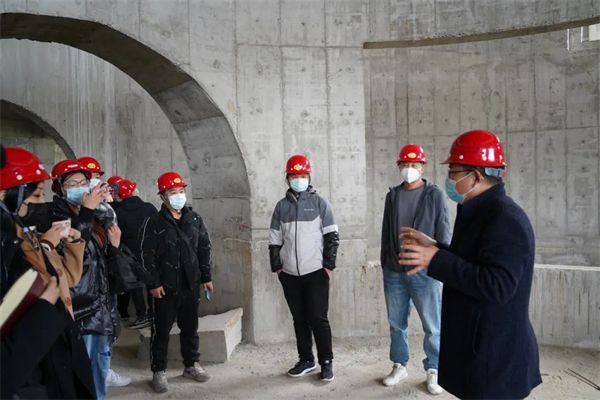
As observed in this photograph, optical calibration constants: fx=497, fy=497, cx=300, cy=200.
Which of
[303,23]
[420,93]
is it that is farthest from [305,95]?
[420,93]

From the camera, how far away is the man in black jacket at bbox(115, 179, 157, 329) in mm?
6270

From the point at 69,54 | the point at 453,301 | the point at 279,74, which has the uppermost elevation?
the point at 69,54

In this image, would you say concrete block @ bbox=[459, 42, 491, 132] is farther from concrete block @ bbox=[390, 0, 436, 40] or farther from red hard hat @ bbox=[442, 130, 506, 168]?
red hard hat @ bbox=[442, 130, 506, 168]

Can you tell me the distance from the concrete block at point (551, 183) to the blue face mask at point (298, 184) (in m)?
5.67

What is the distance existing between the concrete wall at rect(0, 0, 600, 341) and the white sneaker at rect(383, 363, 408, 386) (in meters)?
1.27

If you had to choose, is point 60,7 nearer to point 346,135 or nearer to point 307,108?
point 307,108

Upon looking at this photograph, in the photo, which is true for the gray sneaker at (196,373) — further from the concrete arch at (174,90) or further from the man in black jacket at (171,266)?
the concrete arch at (174,90)

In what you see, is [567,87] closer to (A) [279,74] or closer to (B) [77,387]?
(A) [279,74]

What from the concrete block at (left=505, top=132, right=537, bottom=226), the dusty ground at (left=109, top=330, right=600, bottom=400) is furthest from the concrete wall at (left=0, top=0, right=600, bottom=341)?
the concrete block at (left=505, top=132, right=537, bottom=226)

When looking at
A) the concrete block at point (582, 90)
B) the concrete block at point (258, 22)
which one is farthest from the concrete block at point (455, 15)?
the concrete block at point (582, 90)

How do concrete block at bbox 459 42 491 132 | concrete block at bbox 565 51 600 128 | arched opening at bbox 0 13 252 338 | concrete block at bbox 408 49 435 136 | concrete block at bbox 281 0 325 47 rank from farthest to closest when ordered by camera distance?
concrete block at bbox 408 49 435 136, concrete block at bbox 459 42 491 132, concrete block at bbox 565 51 600 128, concrete block at bbox 281 0 325 47, arched opening at bbox 0 13 252 338

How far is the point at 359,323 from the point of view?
5852 millimetres

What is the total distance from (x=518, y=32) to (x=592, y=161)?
3.73 metres

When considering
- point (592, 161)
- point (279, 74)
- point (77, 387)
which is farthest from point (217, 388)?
point (592, 161)
